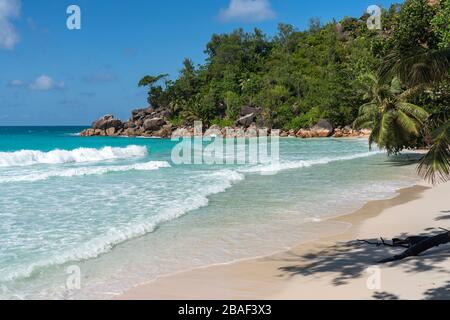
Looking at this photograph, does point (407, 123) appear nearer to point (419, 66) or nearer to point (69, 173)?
point (419, 66)

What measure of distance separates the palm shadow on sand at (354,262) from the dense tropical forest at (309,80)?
11.6 m

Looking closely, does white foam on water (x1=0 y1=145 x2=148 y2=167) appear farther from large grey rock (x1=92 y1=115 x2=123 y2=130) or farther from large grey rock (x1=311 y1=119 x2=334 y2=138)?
large grey rock (x1=92 y1=115 x2=123 y2=130)

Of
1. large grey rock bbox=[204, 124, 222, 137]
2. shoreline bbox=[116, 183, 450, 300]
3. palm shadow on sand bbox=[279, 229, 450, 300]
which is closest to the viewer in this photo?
shoreline bbox=[116, 183, 450, 300]

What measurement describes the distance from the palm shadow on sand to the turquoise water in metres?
1.02

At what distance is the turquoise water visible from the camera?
7.33 meters

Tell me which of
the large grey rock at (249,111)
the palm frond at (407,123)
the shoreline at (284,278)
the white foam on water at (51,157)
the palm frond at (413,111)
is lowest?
the shoreline at (284,278)

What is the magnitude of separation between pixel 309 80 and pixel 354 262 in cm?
7109

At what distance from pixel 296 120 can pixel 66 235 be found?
62566 millimetres

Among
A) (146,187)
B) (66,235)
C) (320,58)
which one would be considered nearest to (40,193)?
(146,187)

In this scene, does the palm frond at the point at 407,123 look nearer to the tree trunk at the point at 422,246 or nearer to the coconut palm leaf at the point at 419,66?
the coconut palm leaf at the point at 419,66

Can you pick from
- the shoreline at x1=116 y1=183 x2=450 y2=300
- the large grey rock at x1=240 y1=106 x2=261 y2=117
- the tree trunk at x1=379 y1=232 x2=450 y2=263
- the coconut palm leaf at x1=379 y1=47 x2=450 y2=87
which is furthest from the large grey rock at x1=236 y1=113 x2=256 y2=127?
the tree trunk at x1=379 y1=232 x2=450 y2=263

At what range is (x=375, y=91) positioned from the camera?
2414 cm

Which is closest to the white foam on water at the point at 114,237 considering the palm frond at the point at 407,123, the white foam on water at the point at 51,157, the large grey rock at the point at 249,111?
the palm frond at the point at 407,123

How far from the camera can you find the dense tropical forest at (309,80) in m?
22.5
